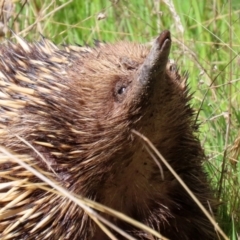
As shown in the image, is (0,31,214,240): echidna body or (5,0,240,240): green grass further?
(5,0,240,240): green grass

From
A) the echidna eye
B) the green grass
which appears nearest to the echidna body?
the echidna eye

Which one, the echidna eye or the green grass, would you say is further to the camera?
the green grass

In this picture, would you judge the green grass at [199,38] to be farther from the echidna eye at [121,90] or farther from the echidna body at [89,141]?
the echidna eye at [121,90]

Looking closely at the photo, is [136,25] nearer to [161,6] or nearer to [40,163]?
[161,6]

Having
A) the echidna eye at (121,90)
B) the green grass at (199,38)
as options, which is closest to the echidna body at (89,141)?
the echidna eye at (121,90)

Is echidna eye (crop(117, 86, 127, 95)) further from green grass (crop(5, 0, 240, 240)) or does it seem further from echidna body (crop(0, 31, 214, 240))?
green grass (crop(5, 0, 240, 240))

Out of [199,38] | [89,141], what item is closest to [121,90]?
[89,141]

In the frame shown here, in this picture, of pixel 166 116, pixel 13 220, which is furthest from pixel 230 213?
pixel 13 220
